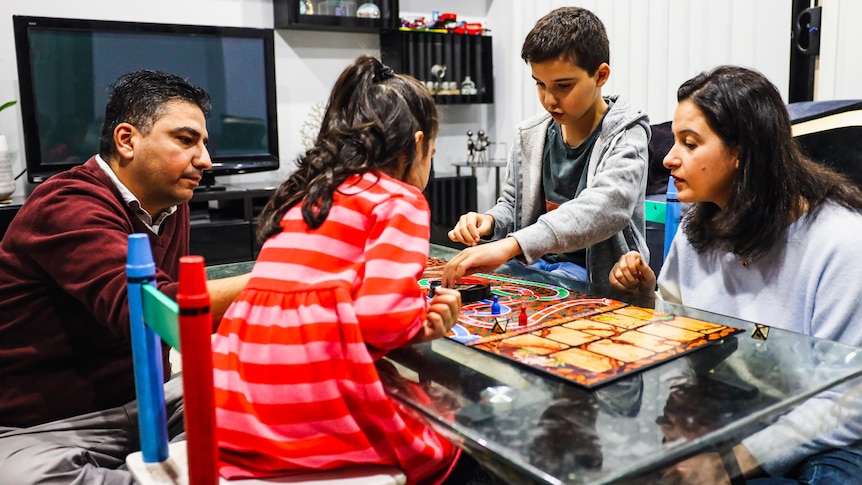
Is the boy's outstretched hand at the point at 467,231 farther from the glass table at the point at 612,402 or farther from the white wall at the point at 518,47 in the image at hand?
the white wall at the point at 518,47

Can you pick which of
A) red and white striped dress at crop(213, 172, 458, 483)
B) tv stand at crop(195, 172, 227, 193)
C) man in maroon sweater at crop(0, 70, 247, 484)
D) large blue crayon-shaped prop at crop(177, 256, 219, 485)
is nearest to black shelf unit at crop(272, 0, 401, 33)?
tv stand at crop(195, 172, 227, 193)

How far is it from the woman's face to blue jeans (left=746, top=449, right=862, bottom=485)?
1.73ft

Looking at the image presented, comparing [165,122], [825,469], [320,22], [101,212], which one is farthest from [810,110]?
[320,22]

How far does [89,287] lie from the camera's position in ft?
4.25

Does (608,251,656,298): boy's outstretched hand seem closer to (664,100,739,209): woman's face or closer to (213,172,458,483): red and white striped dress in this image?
(664,100,739,209): woman's face

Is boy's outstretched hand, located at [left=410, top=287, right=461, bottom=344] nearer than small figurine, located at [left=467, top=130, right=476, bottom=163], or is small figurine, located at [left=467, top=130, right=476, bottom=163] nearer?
boy's outstretched hand, located at [left=410, top=287, right=461, bottom=344]

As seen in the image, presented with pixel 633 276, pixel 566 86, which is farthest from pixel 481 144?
pixel 633 276

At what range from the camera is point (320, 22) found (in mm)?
4141

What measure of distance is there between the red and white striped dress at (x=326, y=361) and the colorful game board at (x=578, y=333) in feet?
0.60

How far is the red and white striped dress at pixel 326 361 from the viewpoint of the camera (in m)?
1.02

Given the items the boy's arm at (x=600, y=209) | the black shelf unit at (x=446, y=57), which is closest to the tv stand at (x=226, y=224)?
the black shelf unit at (x=446, y=57)

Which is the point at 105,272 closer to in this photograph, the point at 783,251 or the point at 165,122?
the point at 165,122

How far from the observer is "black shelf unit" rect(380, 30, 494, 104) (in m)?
4.50

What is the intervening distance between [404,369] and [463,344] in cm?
12
